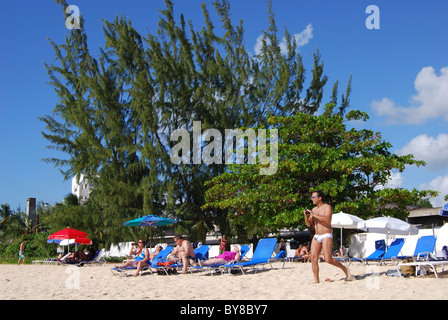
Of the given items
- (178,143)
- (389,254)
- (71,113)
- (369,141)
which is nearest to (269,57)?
(178,143)

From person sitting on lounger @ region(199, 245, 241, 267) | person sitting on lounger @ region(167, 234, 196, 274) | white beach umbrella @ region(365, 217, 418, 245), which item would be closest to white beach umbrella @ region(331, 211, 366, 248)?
white beach umbrella @ region(365, 217, 418, 245)

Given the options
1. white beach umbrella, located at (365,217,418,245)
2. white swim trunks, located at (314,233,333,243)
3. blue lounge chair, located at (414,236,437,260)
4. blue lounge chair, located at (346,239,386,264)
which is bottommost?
blue lounge chair, located at (346,239,386,264)

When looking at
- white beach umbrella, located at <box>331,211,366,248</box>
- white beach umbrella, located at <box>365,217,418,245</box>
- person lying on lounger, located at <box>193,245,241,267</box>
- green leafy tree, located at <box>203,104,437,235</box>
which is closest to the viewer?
person lying on lounger, located at <box>193,245,241,267</box>

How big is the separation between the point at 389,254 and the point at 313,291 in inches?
246

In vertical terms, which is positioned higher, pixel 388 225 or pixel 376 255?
pixel 388 225

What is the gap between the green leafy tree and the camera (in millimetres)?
18406

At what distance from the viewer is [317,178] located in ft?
64.8

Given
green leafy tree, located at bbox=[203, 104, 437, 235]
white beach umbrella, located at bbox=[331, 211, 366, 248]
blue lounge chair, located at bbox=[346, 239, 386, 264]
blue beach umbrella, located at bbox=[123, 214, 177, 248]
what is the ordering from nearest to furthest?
blue lounge chair, located at bbox=[346, 239, 386, 264] → white beach umbrella, located at bbox=[331, 211, 366, 248] → blue beach umbrella, located at bbox=[123, 214, 177, 248] → green leafy tree, located at bbox=[203, 104, 437, 235]

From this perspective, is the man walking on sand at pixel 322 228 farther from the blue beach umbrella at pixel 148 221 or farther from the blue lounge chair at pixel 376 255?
the blue beach umbrella at pixel 148 221

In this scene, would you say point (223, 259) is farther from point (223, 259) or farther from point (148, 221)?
point (148, 221)

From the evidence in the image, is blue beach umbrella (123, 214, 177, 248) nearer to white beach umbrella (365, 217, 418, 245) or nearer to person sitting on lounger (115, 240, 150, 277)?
person sitting on lounger (115, 240, 150, 277)

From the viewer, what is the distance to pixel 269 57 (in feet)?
Result: 90.8

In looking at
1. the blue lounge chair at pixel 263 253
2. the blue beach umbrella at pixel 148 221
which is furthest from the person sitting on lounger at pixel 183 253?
the blue beach umbrella at pixel 148 221

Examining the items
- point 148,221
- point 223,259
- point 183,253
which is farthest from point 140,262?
point 148,221
